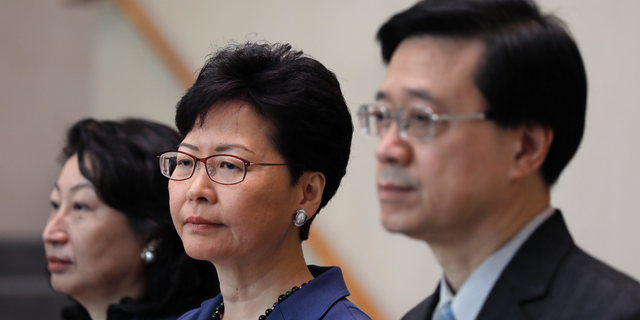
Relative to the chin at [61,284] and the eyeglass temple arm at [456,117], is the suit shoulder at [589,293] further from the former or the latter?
the chin at [61,284]

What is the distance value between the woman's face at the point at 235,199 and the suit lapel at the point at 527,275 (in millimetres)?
649

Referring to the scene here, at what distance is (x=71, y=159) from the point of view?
264cm

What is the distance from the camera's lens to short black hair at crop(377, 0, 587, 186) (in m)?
1.33

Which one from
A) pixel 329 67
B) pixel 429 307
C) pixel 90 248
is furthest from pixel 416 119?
pixel 329 67

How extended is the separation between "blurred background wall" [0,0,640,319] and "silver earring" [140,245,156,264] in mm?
1256

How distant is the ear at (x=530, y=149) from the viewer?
136cm

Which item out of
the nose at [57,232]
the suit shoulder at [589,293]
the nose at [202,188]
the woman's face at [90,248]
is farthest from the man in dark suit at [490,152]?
the nose at [57,232]

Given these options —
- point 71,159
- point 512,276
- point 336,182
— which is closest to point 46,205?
point 71,159

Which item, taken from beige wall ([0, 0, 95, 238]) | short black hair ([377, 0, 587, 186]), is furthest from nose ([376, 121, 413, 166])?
beige wall ([0, 0, 95, 238])

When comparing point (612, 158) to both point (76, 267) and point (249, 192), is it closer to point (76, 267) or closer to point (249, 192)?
point (249, 192)

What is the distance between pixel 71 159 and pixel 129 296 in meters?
0.58

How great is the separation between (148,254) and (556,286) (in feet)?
5.19

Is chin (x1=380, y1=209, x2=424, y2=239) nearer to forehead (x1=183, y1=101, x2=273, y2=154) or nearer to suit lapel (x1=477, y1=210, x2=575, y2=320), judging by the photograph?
suit lapel (x1=477, y1=210, x2=575, y2=320)

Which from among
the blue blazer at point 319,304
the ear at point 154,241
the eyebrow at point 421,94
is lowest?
the blue blazer at point 319,304
